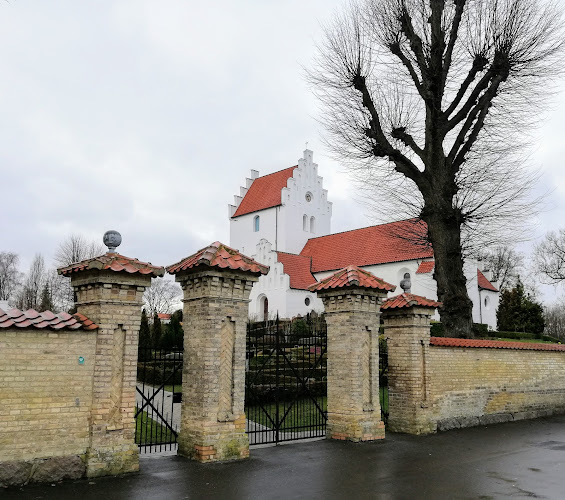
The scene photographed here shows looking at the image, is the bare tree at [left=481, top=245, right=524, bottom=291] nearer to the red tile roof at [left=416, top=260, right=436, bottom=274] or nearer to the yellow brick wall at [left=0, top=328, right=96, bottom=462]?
the red tile roof at [left=416, top=260, right=436, bottom=274]

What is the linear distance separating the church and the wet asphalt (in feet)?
76.9

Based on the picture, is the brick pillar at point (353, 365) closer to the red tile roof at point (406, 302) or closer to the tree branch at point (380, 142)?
the red tile roof at point (406, 302)

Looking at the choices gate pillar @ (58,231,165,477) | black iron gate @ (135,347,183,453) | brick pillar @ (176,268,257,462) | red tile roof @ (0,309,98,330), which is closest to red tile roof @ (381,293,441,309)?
brick pillar @ (176,268,257,462)

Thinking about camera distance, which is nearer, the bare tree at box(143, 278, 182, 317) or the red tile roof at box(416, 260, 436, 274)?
the red tile roof at box(416, 260, 436, 274)

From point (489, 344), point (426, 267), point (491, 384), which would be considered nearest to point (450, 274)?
point (489, 344)

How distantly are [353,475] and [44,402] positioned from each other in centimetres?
429

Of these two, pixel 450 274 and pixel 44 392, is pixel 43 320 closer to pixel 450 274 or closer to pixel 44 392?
pixel 44 392

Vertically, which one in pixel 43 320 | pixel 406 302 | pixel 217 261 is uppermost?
pixel 217 261

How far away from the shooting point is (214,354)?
8.20 meters

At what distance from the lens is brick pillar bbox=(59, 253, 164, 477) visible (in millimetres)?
7008

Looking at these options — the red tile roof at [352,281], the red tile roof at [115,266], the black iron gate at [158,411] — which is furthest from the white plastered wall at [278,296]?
the red tile roof at [115,266]

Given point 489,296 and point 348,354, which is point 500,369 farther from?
point 489,296

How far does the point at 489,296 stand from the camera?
3831cm

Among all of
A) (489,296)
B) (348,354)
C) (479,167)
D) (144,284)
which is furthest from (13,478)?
(489,296)
